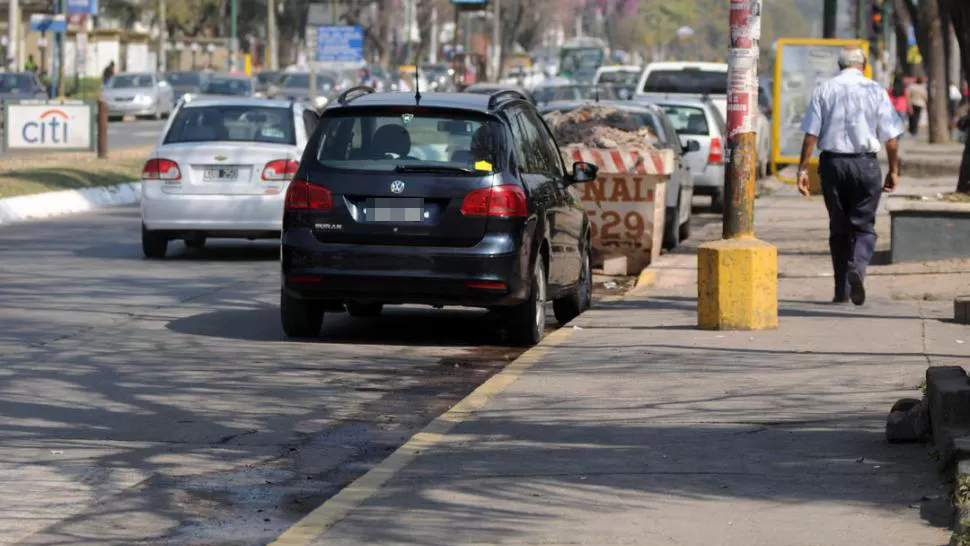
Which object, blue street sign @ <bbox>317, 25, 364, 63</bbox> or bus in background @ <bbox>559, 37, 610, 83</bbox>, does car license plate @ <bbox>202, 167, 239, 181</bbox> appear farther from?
bus in background @ <bbox>559, 37, 610, 83</bbox>

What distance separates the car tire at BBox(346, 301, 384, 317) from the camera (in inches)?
557

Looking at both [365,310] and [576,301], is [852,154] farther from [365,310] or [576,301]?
[365,310]

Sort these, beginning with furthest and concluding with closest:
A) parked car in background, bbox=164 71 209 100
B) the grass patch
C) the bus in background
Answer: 1. the bus in background
2. parked car in background, bbox=164 71 209 100
3. the grass patch

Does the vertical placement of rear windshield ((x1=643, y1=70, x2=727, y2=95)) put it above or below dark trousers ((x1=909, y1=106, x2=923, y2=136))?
above

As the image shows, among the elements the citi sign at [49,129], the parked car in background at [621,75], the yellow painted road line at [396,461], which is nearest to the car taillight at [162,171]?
the yellow painted road line at [396,461]

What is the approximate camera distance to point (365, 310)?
14.4m

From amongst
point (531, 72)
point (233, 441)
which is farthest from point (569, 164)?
point (531, 72)

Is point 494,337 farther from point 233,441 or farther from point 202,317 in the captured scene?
point 233,441

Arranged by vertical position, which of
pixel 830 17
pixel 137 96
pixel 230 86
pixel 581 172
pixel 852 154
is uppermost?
pixel 830 17

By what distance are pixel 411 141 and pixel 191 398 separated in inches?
114

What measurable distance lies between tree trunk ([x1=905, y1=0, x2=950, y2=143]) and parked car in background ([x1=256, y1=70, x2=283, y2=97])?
24.6 meters

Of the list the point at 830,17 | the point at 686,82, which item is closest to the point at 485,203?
the point at 830,17

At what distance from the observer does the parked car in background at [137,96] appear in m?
59.8

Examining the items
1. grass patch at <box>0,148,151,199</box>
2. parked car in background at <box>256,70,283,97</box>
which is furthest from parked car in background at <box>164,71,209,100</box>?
grass patch at <box>0,148,151,199</box>
